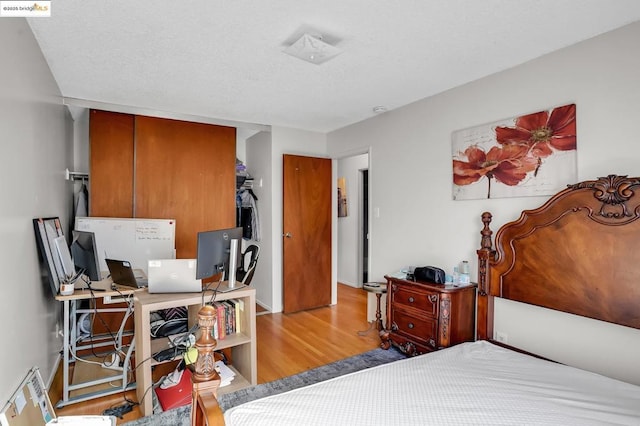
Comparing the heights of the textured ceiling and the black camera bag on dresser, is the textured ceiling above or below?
above

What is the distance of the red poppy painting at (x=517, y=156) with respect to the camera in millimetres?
2311

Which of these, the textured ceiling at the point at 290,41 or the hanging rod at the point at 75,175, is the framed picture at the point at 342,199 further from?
the hanging rod at the point at 75,175

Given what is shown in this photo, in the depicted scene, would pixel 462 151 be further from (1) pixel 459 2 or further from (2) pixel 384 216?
(1) pixel 459 2

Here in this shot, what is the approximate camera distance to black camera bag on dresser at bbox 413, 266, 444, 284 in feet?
9.38

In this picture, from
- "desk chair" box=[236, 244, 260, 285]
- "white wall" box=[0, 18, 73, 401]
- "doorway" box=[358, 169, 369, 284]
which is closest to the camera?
"white wall" box=[0, 18, 73, 401]

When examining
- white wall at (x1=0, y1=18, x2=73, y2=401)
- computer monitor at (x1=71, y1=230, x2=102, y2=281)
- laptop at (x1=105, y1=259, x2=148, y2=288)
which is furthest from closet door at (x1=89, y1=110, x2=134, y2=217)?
laptop at (x1=105, y1=259, x2=148, y2=288)

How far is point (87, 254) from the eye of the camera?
2488 millimetres

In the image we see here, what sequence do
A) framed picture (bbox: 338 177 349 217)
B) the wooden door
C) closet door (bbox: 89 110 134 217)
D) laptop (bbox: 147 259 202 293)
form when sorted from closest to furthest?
laptop (bbox: 147 259 202 293), closet door (bbox: 89 110 134 217), the wooden door, framed picture (bbox: 338 177 349 217)

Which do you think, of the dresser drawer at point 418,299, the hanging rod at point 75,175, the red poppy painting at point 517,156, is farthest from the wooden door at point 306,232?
the hanging rod at point 75,175

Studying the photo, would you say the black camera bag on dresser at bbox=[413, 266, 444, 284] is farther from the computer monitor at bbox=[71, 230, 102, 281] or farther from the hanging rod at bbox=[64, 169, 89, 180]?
the hanging rod at bbox=[64, 169, 89, 180]

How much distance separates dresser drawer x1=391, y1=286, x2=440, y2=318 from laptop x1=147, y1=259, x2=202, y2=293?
1755 mm

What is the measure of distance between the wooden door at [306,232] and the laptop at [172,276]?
208cm

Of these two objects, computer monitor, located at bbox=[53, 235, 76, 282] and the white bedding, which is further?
computer monitor, located at bbox=[53, 235, 76, 282]

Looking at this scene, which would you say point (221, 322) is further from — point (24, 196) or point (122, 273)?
point (24, 196)
